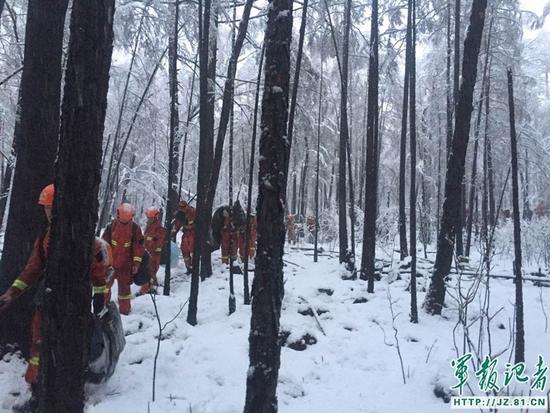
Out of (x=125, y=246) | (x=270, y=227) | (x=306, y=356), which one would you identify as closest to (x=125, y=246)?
(x=125, y=246)

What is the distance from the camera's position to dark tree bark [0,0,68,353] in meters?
3.86

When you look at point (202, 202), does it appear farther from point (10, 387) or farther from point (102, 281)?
point (10, 387)

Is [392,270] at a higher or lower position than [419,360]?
higher

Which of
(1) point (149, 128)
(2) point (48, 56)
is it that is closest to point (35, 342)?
(2) point (48, 56)

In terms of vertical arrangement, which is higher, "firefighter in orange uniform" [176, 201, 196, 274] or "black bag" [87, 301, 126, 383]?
"firefighter in orange uniform" [176, 201, 196, 274]

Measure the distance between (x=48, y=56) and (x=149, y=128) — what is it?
29.7 ft

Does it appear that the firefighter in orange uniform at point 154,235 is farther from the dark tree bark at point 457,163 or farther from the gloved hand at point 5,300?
the dark tree bark at point 457,163

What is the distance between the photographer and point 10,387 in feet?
11.4

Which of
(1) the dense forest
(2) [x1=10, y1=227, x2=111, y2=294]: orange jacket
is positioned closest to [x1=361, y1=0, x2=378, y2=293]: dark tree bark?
(1) the dense forest

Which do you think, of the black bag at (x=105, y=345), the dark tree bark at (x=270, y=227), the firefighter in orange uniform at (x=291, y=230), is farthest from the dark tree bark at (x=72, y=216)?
the firefighter in orange uniform at (x=291, y=230)

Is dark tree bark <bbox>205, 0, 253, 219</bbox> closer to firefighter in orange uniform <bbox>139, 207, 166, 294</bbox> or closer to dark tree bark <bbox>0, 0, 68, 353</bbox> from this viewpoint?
firefighter in orange uniform <bbox>139, 207, 166, 294</bbox>

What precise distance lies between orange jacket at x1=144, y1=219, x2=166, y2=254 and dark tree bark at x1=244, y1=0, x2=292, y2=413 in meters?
5.14

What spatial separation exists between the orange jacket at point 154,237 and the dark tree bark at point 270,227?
5135mm

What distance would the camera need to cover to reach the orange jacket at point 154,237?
790cm
